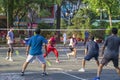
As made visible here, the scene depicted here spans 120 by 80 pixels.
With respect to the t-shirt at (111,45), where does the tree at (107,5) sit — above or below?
above

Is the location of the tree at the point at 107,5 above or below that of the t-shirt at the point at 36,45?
above

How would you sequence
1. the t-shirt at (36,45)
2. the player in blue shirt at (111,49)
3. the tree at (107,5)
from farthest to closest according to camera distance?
the tree at (107,5) < the t-shirt at (36,45) < the player in blue shirt at (111,49)

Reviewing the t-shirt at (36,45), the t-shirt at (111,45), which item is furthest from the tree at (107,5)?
the t-shirt at (111,45)

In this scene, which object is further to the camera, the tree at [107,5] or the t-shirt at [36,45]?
the tree at [107,5]

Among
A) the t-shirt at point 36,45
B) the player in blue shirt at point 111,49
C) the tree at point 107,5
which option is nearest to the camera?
the player in blue shirt at point 111,49

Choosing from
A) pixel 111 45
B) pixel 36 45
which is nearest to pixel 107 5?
pixel 36 45

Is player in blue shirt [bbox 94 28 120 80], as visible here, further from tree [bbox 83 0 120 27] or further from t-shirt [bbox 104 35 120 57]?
tree [bbox 83 0 120 27]

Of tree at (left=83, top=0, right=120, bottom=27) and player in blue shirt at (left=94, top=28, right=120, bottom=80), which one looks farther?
tree at (left=83, top=0, right=120, bottom=27)

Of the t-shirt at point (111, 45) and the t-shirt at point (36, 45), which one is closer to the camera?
the t-shirt at point (111, 45)

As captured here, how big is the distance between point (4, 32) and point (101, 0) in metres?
11.0

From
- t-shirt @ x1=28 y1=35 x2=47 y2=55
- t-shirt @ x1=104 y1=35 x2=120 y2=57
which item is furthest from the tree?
t-shirt @ x1=104 y1=35 x2=120 y2=57

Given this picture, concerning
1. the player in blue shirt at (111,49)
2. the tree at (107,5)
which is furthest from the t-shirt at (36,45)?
the tree at (107,5)

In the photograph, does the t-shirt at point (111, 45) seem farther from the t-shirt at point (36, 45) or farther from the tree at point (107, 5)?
the tree at point (107, 5)

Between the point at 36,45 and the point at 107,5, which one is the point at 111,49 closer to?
the point at 36,45
